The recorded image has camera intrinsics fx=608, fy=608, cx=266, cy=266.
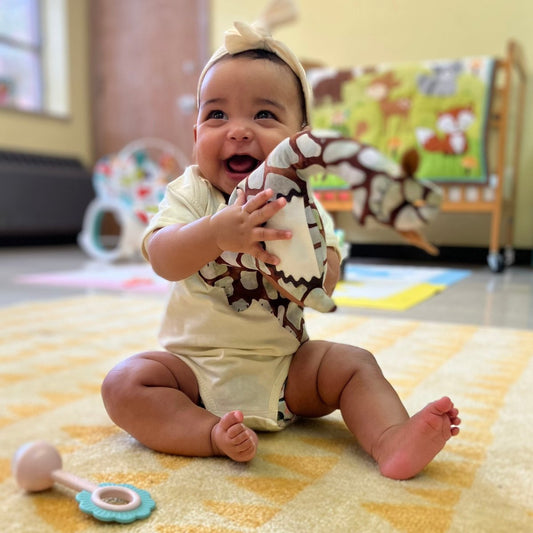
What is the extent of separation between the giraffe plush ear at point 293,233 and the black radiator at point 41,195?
3401 mm

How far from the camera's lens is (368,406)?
561 mm

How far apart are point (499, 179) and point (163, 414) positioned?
2.13m

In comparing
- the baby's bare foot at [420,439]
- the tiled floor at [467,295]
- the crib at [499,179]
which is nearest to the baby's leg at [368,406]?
the baby's bare foot at [420,439]

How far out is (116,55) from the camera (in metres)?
4.05

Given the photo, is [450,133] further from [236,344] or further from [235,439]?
[235,439]

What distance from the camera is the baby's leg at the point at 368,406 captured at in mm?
493

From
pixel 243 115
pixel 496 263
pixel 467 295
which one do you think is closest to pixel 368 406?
pixel 243 115

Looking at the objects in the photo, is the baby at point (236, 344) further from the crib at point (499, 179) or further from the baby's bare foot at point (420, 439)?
the crib at point (499, 179)

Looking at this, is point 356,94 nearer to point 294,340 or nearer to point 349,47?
point 349,47

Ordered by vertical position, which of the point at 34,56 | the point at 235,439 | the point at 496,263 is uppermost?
the point at 34,56

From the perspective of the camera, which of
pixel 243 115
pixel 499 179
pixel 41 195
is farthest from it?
pixel 41 195

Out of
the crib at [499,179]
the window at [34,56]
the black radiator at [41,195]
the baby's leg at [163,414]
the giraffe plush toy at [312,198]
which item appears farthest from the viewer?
the window at [34,56]

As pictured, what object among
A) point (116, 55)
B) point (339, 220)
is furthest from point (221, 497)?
point (116, 55)

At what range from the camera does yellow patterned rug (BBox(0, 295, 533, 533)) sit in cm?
43
